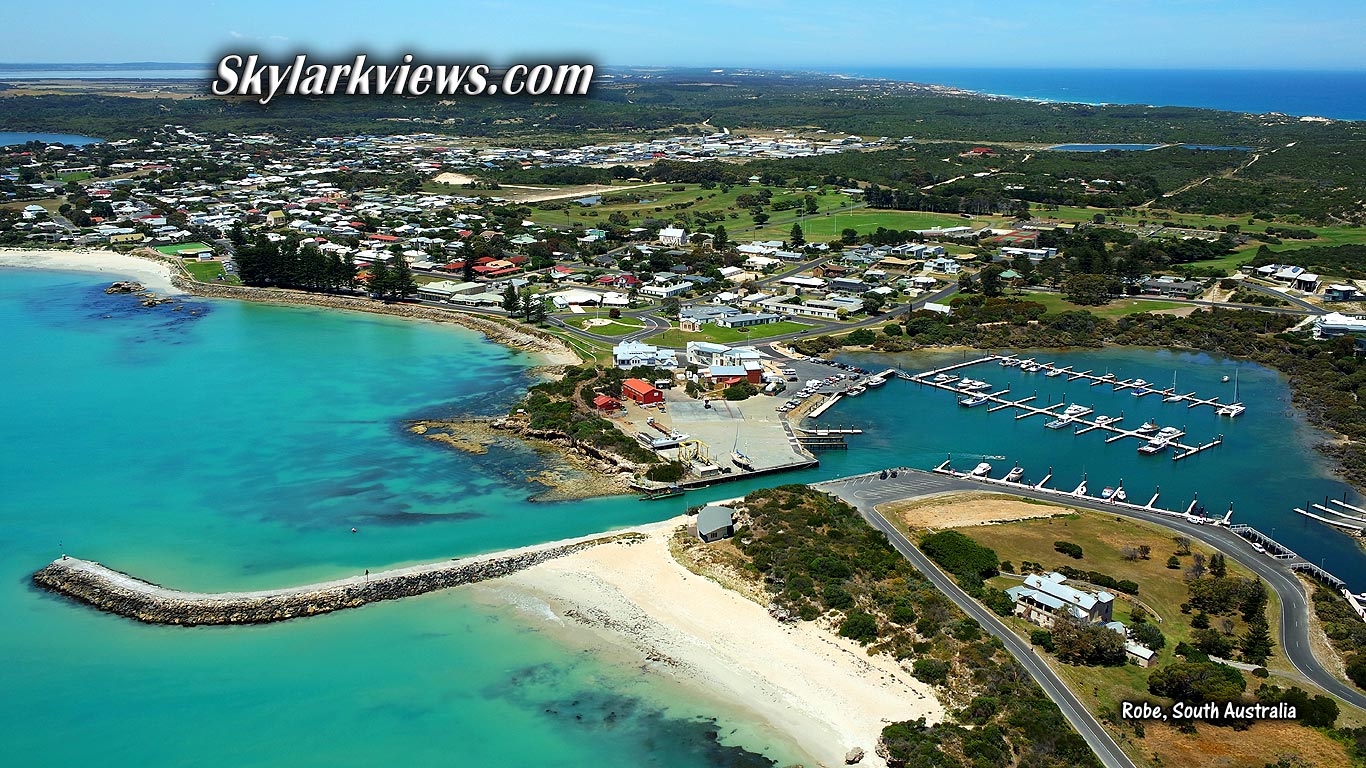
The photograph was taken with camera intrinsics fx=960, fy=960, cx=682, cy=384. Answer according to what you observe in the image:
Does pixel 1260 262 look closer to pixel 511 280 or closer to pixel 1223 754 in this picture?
pixel 511 280

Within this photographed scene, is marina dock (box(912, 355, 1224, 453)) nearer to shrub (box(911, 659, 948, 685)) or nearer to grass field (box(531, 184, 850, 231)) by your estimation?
shrub (box(911, 659, 948, 685))

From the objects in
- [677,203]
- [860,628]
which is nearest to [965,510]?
[860,628]

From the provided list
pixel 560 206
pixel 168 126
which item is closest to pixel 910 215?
pixel 560 206

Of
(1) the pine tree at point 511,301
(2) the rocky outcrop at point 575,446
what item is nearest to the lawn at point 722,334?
(1) the pine tree at point 511,301

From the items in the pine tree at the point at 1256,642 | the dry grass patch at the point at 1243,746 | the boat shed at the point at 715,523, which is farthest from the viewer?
the boat shed at the point at 715,523

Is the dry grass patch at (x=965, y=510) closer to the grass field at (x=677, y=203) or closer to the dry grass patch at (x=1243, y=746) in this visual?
the dry grass patch at (x=1243, y=746)

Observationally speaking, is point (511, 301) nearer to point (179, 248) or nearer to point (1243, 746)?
point (179, 248)
